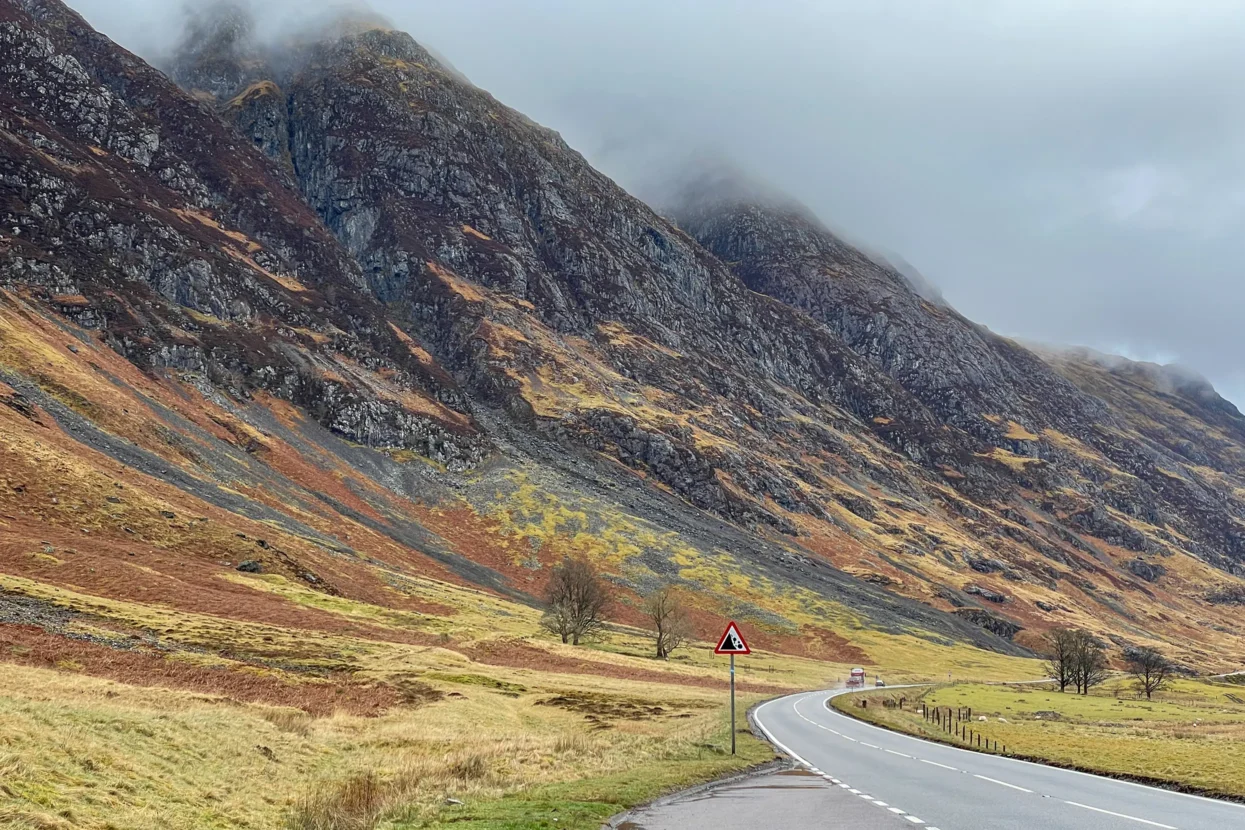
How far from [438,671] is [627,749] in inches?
993

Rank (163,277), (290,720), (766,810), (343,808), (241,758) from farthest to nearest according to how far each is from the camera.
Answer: (163,277)
(290,720)
(241,758)
(766,810)
(343,808)

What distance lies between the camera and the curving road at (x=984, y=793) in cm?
1391

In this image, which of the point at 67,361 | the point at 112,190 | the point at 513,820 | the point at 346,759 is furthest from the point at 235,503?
the point at 112,190

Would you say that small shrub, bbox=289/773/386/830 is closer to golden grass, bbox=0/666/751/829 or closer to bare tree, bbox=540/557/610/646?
golden grass, bbox=0/666/751/829

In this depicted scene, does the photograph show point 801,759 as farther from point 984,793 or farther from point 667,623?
point 667,623

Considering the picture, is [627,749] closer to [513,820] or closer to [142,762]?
[513,820]

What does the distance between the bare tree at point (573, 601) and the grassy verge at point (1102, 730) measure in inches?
1249

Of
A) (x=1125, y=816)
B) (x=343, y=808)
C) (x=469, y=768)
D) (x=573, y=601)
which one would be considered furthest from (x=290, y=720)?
(x=573, y=601)

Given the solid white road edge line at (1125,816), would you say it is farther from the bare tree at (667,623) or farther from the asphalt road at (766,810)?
the bare tree at (667,623)

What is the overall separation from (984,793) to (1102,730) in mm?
30364

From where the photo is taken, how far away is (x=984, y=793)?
57.7ft

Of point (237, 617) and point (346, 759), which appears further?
point (237, 617)

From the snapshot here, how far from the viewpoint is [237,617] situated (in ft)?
184

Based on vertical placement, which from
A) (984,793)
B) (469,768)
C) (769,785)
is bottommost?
(469,768)
